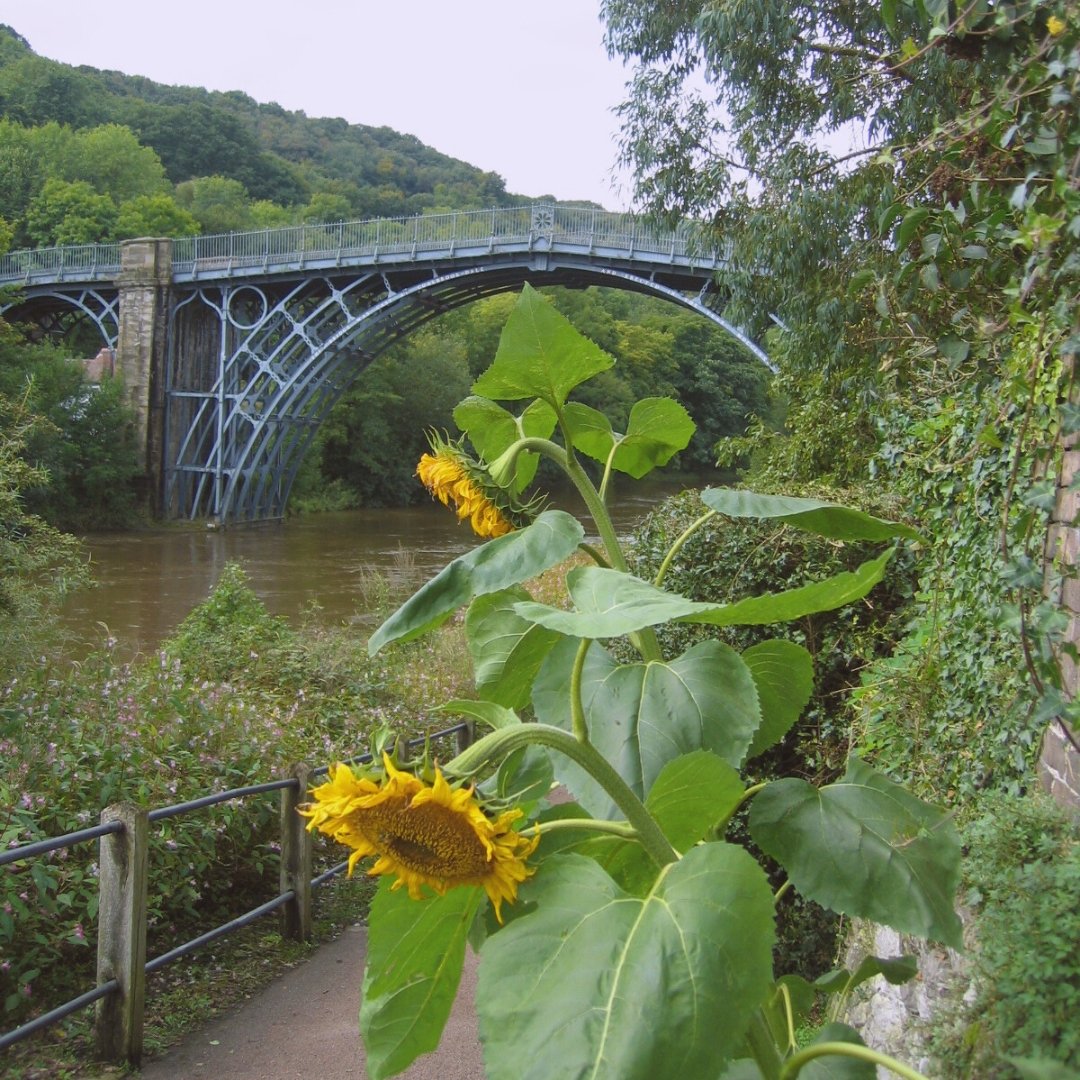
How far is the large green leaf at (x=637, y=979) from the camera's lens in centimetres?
76

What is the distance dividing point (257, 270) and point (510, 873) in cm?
2677

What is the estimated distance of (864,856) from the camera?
100 centimetres

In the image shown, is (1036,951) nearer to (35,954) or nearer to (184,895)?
(35,954)

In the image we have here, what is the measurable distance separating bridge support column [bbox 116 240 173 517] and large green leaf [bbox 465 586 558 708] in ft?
91.3

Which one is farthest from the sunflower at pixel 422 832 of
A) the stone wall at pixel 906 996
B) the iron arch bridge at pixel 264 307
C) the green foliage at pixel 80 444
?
the green foliage at pixel 80 444

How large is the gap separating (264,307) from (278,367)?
145 cm

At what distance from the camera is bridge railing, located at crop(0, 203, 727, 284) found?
72.7 feet

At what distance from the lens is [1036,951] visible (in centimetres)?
130

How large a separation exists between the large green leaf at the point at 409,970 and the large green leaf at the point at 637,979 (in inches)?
6.1

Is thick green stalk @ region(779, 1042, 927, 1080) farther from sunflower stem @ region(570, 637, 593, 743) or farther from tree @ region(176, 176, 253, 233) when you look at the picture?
tree @ region(176, 176, 253, 233)

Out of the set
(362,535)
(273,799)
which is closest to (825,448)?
(273,799)

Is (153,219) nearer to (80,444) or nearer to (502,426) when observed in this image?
(80,444)

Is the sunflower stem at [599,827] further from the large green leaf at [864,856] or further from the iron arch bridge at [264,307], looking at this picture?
the iron arch bridge at [264,307]

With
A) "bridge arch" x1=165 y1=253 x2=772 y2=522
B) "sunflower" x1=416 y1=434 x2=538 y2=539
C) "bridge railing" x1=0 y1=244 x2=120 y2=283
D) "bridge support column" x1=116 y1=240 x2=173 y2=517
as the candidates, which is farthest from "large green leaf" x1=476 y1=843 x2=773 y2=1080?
"bridge railing" x1=0 y1=244 x2=120 y2=283
